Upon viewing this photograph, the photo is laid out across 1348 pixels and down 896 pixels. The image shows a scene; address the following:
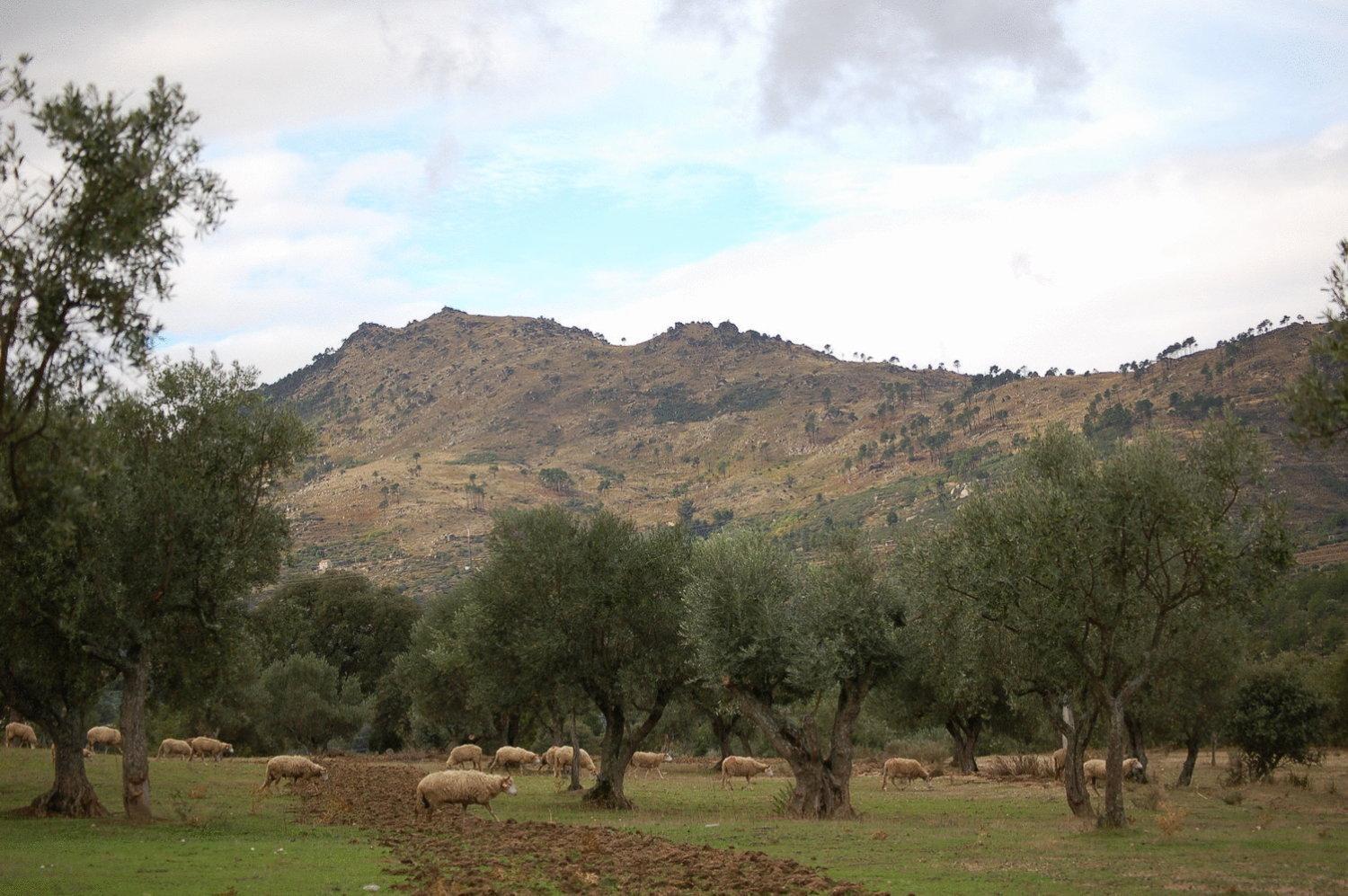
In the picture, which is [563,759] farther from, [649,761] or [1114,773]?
[1114,773]

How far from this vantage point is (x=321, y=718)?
240 feet

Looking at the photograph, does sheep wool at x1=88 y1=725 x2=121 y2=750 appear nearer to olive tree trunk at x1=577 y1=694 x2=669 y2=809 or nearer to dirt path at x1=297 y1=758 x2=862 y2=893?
dirt path at x1=297 y1=758 x2=862 y2=893

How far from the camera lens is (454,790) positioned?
30.6 m

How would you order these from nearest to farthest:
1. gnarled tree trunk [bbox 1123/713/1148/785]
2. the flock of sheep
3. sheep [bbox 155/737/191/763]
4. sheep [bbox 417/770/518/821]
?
sheep [bbox 417/770/518/821] < the flock of sheep < gnarled tree trunk [bbox 1123/713/1148/785] < sheep [bbox 155/737/191/763]

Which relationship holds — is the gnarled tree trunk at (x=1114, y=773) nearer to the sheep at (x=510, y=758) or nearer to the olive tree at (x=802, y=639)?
the olive tree at (x=802, y=639)

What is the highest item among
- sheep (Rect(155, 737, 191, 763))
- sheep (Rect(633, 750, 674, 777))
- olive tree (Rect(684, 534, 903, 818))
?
olive tree (Rect(684, 534, 903, 818))

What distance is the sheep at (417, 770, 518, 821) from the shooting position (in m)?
30.2

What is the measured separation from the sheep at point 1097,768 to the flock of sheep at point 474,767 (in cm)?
3

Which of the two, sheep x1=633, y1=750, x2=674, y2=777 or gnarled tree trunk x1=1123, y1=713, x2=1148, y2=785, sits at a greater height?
gnarled tree trunk x1=1123, y1=713, x2=1148, y2=785

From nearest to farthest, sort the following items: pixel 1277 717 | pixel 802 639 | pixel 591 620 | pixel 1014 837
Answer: pixel 1014 837
pixel 802 639
pixel 591 620
pixel 1277 717

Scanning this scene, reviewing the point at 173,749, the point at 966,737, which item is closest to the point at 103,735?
the point at 173,749

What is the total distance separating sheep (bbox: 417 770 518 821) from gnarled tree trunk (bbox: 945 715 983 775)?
113 feet

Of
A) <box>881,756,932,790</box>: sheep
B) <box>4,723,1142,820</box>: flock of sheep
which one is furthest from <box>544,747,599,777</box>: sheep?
<box>881,756,932,790</box>: sheep

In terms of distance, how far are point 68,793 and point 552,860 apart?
14.5 metres
